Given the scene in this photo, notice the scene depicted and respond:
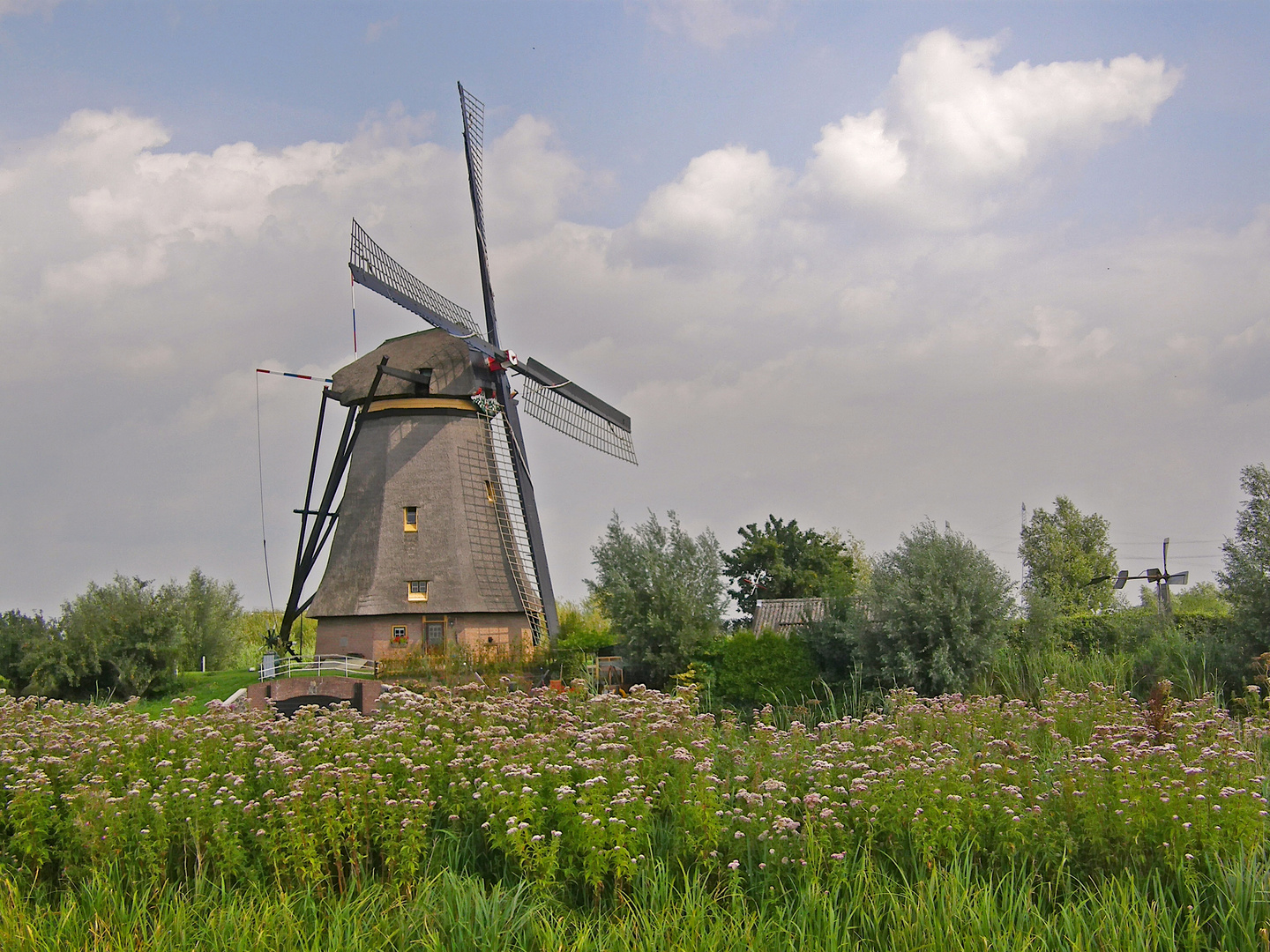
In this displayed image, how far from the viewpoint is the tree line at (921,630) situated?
48.8 feet

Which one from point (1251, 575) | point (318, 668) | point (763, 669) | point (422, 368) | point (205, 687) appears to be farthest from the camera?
point (422, 368)

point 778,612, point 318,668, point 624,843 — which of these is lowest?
point 624,843

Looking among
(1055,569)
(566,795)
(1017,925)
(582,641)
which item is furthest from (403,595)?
(1055,569)

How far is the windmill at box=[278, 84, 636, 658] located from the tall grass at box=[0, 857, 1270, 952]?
15934 millimetres

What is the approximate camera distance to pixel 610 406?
24.2 m

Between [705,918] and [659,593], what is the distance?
46.3 feet

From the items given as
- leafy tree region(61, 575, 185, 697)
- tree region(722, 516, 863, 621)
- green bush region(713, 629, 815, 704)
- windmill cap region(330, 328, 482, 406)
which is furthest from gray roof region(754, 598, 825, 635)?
leafy tree region(61, 575, 185, 697)

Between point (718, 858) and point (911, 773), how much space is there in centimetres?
136

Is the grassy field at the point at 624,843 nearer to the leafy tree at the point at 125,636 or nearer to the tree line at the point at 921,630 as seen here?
the tree line at the point at 921,630

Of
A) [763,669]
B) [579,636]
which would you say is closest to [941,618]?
[763,669]

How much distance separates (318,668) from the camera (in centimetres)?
A: 2105

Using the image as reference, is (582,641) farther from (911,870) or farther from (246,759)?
(911,870)

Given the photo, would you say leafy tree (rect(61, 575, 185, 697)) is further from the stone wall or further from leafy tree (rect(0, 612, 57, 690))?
the stone wall

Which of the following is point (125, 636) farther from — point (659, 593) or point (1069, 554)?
point (1069, 554)
